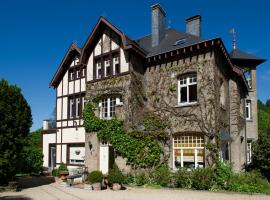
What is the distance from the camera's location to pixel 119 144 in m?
18.2

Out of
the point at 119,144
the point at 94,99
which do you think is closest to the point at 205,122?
the point at 119,144

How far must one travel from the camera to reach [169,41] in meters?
20.2

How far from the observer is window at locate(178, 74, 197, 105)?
17.6 metres

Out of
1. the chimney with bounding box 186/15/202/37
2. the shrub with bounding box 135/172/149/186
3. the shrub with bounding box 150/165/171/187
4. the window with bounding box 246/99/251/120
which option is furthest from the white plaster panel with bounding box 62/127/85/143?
the window with bounding box 246/99/251/120

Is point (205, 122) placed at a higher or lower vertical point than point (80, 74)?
lower

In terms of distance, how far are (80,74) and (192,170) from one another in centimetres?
1270

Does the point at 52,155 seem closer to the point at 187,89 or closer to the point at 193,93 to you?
the point at 187,89

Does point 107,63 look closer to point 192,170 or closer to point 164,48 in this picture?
point 164,48

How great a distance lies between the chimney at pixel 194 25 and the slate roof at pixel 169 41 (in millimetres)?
1063

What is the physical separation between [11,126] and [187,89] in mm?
9678

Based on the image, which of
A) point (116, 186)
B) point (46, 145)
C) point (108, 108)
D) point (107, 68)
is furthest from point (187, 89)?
point (46, 145)

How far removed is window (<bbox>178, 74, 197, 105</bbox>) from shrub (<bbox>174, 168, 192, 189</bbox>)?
3957 mm

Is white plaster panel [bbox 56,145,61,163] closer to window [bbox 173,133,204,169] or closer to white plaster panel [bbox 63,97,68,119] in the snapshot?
white plaster panel [bbox 63,97,68,119]

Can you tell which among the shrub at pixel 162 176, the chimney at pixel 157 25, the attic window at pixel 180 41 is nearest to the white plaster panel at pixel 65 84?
the chimney at pixel 157 25
